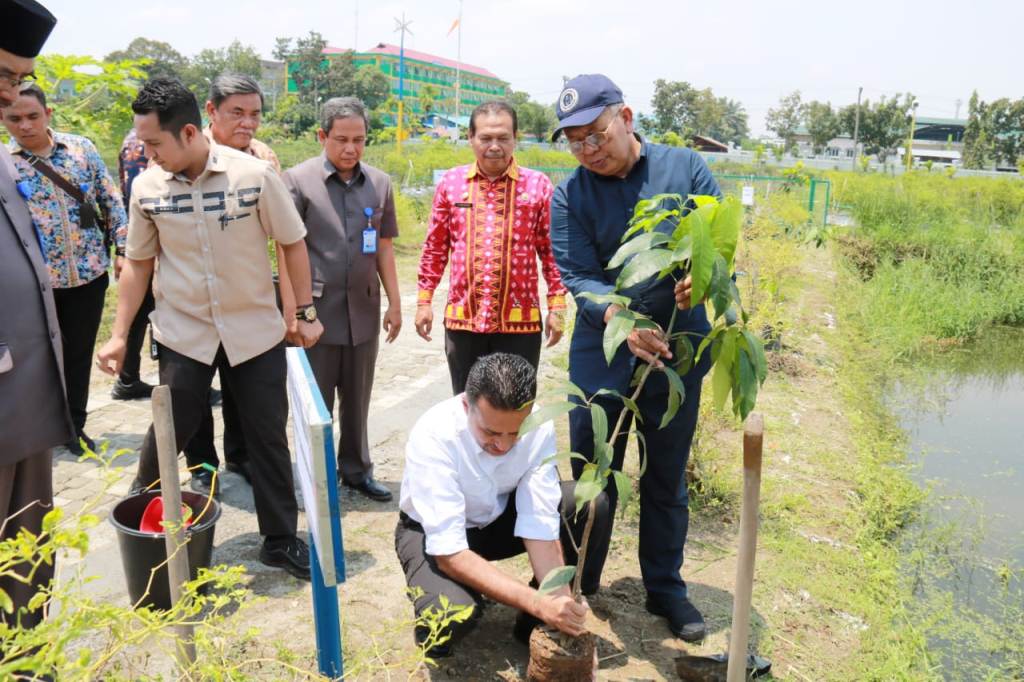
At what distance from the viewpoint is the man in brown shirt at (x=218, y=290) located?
289cm

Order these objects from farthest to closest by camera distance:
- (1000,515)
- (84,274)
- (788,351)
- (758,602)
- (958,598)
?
(788,351)
(1000,515)
(84,274)
(958,598)
(758,602)

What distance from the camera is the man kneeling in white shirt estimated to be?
235 centimetres

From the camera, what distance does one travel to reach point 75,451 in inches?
166

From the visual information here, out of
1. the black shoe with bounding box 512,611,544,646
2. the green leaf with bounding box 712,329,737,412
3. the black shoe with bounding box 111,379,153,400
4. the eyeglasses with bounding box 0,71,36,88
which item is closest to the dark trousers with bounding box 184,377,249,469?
the black shoe with bounding box 111,379,153,400

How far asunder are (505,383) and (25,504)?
136 centimetres

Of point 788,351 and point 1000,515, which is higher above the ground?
point 788,351

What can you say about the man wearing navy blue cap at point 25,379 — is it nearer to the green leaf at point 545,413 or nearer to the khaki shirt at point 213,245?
the khaki shirt at point 213,245

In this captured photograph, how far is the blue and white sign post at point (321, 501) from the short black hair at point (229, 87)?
2.10m

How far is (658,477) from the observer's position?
2.88 metres

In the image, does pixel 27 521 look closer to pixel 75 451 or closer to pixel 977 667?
pixel 75 451

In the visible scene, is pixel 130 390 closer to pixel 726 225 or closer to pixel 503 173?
pixel 503 173

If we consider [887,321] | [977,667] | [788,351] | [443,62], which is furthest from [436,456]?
[443,62]

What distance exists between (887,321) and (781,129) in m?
48.3

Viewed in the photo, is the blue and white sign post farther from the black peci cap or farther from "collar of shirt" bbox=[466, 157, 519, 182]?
"collar of shirt" bbox=[466, 157, 519, 182]
